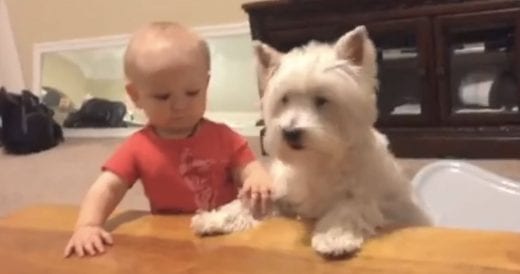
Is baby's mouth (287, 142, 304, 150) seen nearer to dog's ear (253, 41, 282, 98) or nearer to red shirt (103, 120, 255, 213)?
dog's ear (253, 41, 282, 98)

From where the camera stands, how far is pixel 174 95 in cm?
124

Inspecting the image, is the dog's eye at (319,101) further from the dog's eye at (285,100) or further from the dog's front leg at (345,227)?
the dog's front leg at (345,227)

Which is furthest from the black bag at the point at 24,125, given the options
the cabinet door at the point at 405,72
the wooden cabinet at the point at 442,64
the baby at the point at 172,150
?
the baby at the point at 172,150

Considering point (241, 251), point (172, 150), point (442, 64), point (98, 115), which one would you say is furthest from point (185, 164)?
point (98, 115)

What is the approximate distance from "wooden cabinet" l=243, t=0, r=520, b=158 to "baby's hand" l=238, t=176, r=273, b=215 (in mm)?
1571

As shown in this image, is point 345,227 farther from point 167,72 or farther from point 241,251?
point 167,72

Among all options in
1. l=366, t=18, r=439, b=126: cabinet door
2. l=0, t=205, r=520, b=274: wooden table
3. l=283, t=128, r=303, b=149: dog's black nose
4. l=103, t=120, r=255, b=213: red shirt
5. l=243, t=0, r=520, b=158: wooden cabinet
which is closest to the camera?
l=0, t=205, r=520, b=274: wooden table

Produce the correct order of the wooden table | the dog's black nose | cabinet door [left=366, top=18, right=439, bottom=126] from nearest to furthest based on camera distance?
the wooden table → the dog's black nose → cabinet door [left=366, top=18, right=439, bottom=126]

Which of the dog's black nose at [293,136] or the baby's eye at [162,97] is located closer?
the dog's black nose at [293,136]

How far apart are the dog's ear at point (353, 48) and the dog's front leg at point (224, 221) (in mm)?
285

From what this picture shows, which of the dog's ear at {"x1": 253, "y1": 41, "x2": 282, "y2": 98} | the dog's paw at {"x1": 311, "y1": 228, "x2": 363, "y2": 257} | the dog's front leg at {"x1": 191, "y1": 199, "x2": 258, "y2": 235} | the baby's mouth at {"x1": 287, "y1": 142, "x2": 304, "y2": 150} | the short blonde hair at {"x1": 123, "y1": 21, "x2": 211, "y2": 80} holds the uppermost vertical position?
the short blonde hair at {"x1": 123, "y1": 21, "x2": 211, "y2": 80}

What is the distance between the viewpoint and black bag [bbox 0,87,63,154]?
11.4 ft

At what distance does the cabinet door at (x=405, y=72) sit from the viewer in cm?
267

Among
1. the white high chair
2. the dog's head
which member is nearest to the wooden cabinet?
the white high chair
